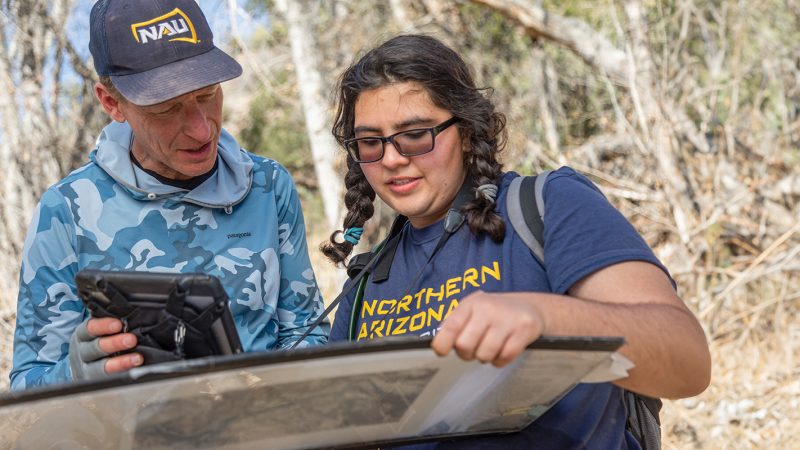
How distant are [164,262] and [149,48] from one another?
2.05ft

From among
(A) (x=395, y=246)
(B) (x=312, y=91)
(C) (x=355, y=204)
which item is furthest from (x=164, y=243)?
(B) (x=312, y=91)

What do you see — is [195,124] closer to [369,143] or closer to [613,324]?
[369,143]

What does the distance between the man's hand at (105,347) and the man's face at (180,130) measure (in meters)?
0.88

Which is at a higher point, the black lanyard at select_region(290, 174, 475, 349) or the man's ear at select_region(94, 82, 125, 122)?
the man's ear at select_region(94, 82, 125, 122)

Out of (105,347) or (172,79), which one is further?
(172,79)

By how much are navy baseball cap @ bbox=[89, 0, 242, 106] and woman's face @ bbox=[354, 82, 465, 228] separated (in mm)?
534

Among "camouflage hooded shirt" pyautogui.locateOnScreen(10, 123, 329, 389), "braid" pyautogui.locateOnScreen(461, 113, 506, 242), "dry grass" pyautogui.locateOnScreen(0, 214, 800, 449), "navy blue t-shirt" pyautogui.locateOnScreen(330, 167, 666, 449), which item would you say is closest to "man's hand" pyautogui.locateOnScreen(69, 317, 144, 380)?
"camouflage hooded shirt" pyautogui.locateOnScreen(10, 123, 329, 389)

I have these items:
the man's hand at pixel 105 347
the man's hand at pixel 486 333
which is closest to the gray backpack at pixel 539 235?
the man's hand at pixel 486 333

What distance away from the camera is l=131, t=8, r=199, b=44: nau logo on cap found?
2.77m

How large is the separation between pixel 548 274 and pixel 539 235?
115 mm

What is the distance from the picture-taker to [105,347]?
75.4 inches

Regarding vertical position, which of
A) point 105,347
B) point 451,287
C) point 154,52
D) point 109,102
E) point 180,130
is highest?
point 154,52

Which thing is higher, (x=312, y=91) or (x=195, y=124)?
(x=195, y=124)

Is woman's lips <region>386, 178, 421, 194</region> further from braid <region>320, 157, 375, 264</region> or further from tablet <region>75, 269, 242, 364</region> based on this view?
tablet <region>75, 269, 242, 364</region>
